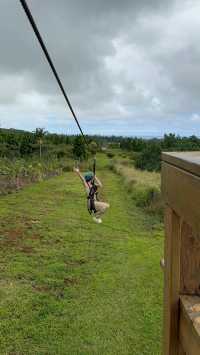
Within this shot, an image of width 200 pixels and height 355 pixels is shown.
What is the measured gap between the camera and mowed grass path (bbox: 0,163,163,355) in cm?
379

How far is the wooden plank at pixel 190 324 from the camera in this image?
27.5 inches

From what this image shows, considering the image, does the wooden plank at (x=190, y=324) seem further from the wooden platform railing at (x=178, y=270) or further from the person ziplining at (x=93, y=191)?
the person ziplining at (x=93, y=191)

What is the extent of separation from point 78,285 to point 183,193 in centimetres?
466

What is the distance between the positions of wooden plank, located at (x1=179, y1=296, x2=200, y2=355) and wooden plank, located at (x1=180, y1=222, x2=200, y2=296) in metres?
0.02

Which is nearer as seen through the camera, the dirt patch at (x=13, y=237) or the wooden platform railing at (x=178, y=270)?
the wooden platform railing at (x=178, y=270)

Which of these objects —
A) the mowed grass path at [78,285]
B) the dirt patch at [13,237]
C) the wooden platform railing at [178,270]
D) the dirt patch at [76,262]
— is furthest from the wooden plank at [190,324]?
the dirt patch at [13,237]

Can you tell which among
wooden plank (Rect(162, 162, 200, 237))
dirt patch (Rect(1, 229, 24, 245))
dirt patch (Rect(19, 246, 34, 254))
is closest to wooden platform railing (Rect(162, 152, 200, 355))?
wooden plank (Rect(162, 162, 200, 237))

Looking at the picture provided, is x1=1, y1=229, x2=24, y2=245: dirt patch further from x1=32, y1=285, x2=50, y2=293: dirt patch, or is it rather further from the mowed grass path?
x1=32, y1=285, x2=50, y2=293: dirt patch

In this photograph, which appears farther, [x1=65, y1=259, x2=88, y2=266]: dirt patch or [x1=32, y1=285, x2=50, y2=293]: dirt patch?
[x1=65, y1=259, x2=88, y2=266]: dirt patch

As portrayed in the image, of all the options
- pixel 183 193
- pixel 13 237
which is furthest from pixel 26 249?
pixel 183 193

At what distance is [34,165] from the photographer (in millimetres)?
17250

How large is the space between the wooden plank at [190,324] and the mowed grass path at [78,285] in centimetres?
305

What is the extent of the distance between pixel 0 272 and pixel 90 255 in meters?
1.59

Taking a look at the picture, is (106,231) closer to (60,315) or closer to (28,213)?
(28,213)
